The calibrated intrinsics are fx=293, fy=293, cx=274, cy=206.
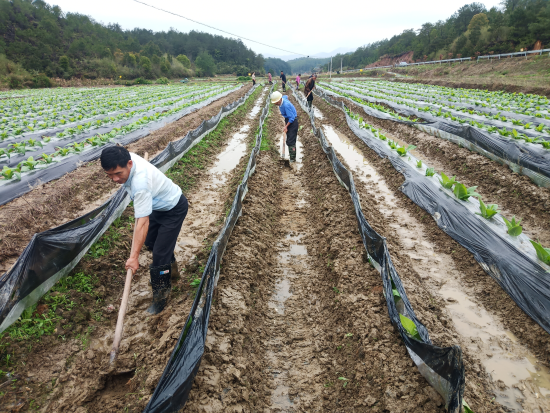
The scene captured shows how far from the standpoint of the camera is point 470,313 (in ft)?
11.5

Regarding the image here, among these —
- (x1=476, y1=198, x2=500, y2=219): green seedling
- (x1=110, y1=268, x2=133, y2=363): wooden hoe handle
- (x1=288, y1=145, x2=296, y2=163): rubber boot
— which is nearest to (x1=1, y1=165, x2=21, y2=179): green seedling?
(x1=110, y1=268, x2=133, y2=363): wooden hoe handle

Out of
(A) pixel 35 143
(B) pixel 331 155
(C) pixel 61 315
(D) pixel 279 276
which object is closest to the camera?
(C) pixel 61 315

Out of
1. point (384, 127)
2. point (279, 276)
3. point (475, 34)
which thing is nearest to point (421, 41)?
point (475, 34)

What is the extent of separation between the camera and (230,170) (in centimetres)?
831

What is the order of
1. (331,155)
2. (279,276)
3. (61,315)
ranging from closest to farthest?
1. (61,315)
2. (279,276)
3. (331,155)

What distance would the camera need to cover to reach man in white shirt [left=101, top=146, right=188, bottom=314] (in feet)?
8.42

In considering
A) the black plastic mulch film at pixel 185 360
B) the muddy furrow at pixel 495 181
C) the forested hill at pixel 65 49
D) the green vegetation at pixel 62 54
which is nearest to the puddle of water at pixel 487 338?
the muddy furrow at pixel 495 181

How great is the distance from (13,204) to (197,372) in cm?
547

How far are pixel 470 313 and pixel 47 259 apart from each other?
510 centimetres

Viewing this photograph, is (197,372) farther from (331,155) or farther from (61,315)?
(331,155)

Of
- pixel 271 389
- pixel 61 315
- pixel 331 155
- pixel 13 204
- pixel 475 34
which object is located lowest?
pixel 271 389

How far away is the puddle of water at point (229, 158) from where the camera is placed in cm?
790

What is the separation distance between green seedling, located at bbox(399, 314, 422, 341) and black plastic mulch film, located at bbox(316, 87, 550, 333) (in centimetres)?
162

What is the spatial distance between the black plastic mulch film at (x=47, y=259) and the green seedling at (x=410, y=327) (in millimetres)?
3852
